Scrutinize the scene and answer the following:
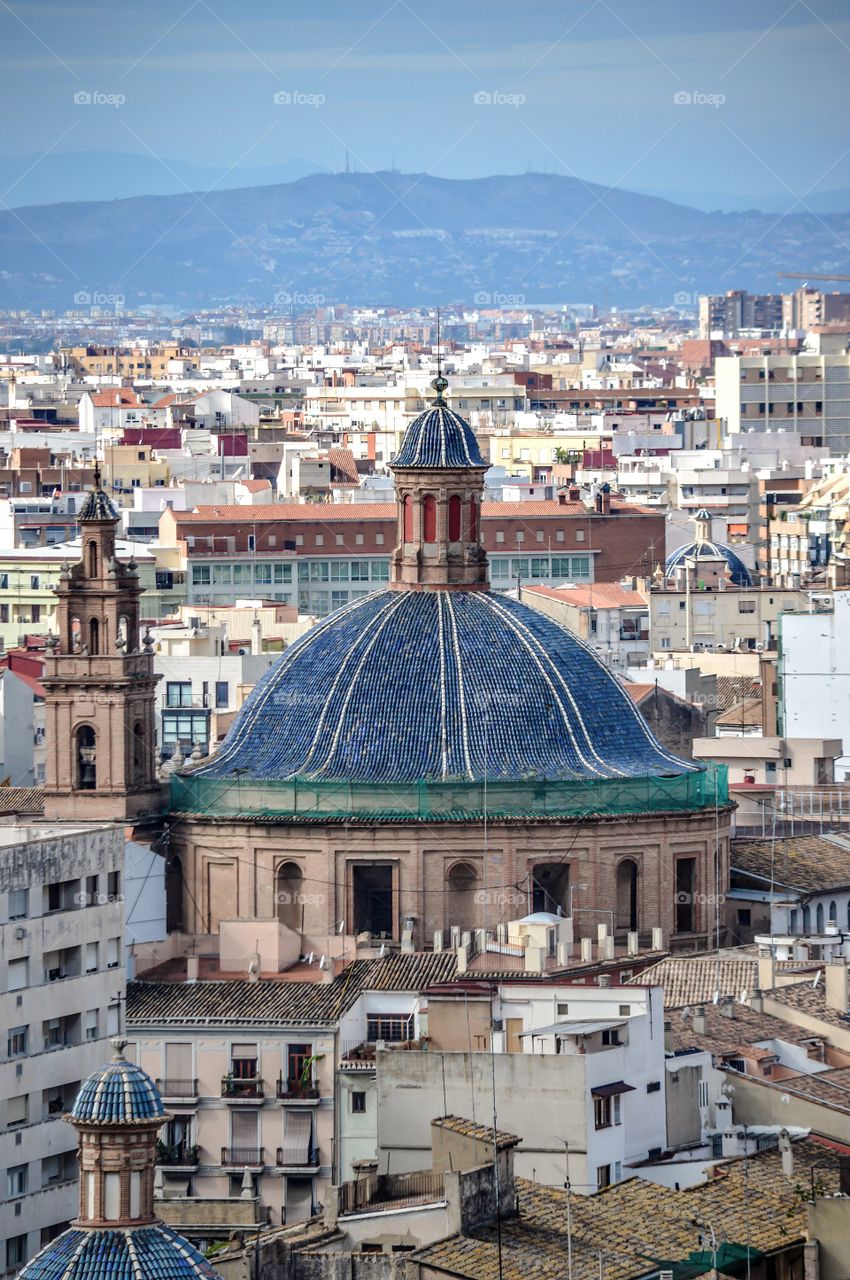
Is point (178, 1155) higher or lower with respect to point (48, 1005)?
lower

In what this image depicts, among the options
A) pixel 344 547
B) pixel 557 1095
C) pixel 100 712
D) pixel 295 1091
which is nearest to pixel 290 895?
pixel 100 712

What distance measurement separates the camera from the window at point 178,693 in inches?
3735

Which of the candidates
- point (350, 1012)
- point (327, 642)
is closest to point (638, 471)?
point (327, 642)

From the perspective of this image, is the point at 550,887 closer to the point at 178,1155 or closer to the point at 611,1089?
the point at 178,1155

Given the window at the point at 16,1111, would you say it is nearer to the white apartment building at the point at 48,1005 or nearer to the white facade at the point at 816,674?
the white apartment building at the point at 48,1005

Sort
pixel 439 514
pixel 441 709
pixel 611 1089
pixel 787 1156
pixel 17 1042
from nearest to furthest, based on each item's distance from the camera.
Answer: pixel 787 1156
pixel 611 1089
pixel 17 1042
pixel 441 709
pixel 439 514

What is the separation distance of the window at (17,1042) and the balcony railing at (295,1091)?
18.4ft

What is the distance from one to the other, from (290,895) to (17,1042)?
17.6 meters

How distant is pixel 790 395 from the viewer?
19650 centimetres

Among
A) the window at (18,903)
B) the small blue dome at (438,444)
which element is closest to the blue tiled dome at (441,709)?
the small blue dome at (438,444)

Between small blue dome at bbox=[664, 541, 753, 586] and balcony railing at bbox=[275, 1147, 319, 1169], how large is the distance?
214ft

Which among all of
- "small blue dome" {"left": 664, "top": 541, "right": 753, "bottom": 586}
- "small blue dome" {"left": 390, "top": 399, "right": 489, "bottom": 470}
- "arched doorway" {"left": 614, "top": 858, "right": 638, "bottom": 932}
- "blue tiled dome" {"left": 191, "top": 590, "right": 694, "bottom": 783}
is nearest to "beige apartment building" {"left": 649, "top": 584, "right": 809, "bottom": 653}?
"small blue dome" {"left": 664, "top": 541, "right": 753, "bottom": 586}

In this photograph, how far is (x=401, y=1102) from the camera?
52969 mm

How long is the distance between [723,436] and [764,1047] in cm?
13017
